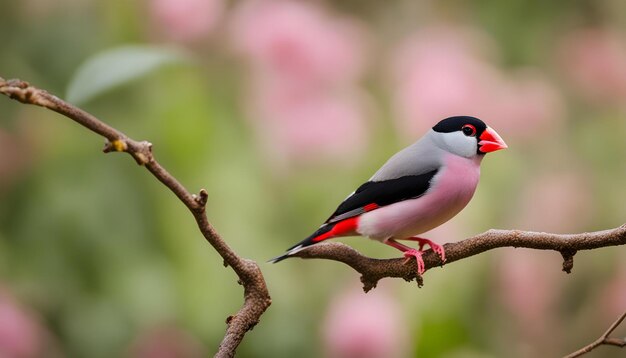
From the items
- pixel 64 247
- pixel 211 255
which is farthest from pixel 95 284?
pixel 211 255

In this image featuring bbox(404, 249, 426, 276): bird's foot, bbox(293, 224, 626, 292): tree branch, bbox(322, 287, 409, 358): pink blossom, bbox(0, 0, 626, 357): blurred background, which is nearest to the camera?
bbox(293, 224, 626, 292): tree branch

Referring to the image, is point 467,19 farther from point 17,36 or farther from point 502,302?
point 17,36

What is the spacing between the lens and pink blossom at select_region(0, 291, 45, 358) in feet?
6.26

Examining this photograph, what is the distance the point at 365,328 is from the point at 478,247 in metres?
1.02

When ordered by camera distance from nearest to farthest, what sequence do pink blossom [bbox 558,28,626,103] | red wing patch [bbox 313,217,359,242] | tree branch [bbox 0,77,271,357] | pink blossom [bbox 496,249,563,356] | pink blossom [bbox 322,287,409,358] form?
1. tree branch [bbox 0,77,271,357]
2. red wing patch [bbox 313,217,359,242]
3. pink blossom [bbox 322,287,409,358]
4. pink blossom [bbox 496,249,563,356]
5. pink blossom [bbox 558,28,626,103]

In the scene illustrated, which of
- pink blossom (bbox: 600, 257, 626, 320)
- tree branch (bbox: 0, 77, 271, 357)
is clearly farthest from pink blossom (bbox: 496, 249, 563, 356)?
tree branch (bbox: 0, 77, 271, 357)

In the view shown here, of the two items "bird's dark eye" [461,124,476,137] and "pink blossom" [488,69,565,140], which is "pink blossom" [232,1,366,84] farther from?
"bird's dark eye" [461,124,476,137]

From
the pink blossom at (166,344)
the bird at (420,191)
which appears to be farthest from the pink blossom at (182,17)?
the bird at (420,191)

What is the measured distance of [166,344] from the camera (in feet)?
6.70

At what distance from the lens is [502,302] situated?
232 cm

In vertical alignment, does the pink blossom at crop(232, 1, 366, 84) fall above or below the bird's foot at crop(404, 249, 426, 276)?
above

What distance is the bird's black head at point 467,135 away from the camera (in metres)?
1.11

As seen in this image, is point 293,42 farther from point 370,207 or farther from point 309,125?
point 370,207

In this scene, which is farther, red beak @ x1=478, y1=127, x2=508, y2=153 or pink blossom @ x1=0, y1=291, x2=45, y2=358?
pink blossom @ x1=0, y1=291, x2=45, y2=358
